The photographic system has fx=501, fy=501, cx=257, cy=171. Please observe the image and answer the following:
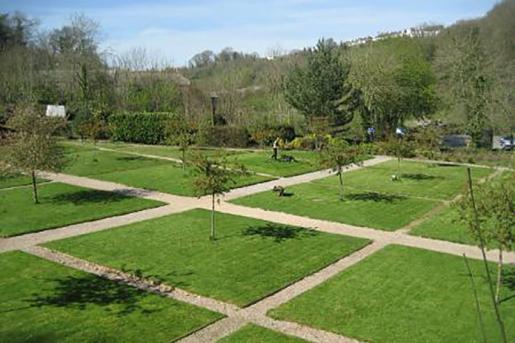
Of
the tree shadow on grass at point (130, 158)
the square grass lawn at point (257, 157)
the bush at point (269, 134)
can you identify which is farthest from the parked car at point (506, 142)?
the tree shadow on grass at point (130, 158)

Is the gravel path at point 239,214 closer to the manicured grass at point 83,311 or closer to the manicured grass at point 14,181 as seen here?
the manicured grass at point 83,311

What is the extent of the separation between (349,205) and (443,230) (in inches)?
161

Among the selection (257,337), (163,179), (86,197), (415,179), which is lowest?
(257,337)

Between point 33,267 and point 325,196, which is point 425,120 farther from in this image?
point 33,267

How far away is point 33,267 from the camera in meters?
12.6

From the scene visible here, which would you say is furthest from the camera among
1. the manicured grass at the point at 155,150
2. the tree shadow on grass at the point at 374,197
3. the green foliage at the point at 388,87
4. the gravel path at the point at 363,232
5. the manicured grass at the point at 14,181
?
the green foliage at the point at 388,87

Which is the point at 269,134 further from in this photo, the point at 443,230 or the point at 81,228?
the point at 81,228

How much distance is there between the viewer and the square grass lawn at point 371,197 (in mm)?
Result: 17987

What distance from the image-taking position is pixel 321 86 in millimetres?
Result: 36938

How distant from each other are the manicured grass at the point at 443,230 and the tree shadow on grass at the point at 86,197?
37.9 ft

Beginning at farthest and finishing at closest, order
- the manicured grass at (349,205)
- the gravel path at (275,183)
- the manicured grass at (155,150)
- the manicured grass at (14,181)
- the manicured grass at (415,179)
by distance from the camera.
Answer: the manicured grass at (155,150), the manicured grass at (14,181), the manicured grass at (415,179), the gravel path at (275,183), the manicured grass at (349,205)

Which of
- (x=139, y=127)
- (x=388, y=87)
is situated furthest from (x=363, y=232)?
(x=139, y=127)

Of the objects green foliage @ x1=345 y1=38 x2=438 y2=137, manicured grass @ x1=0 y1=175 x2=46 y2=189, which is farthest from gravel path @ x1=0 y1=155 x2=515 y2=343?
green foliage @ x1=345 y1=38 x2=438 y2=137

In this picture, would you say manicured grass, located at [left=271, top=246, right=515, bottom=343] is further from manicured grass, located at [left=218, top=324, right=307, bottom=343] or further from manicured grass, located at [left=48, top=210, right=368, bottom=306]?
A: manicured grass, located at [left=48, top=210, right=368, bottom=306]
